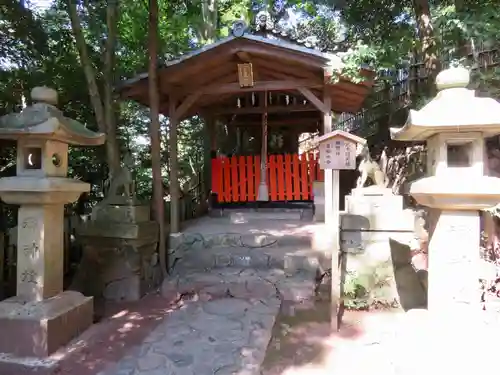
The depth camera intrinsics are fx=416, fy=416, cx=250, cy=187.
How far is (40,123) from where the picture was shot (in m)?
4.73

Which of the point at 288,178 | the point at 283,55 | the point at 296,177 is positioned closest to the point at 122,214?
the point at 283,55

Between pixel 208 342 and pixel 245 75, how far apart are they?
4804 mm

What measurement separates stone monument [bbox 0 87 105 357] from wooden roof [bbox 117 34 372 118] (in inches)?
109

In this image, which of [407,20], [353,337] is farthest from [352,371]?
[407,20]

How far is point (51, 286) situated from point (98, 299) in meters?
1.82

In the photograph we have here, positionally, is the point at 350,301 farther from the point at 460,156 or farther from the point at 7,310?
the point at 7,310

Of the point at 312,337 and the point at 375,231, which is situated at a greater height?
the point at 375,231

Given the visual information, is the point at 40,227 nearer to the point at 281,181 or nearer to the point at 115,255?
the point at 115,255

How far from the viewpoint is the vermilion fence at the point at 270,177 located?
10.5 m

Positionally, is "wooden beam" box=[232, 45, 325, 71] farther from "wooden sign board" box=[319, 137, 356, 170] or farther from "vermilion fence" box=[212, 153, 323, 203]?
"vermilion fence" box=[212, 153, 323, 203]

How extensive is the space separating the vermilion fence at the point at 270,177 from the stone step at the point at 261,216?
2.12 ft

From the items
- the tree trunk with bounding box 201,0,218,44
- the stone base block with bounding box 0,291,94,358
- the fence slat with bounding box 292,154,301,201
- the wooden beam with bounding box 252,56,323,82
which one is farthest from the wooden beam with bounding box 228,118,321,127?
the stone base block with bounding box 0,291,94,358

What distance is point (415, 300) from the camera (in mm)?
6023

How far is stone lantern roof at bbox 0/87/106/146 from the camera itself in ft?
15.5
